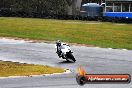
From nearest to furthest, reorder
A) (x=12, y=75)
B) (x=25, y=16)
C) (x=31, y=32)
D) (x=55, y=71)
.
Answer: (x=12, y=75) → (x=55, y=71) → (x=31, y=32) → (x=25, y=16)

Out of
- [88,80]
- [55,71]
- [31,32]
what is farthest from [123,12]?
[88,80]

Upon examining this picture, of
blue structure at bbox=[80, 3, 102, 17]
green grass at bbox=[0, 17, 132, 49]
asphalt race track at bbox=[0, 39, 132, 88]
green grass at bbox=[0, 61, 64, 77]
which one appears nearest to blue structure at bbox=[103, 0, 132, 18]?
blue structure at bbox=[80, 3, 102, 17]

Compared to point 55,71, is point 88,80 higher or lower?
higher

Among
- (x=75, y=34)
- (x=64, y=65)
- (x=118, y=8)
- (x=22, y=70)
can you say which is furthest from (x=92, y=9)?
(x=22, y=70)

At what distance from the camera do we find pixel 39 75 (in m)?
14.1

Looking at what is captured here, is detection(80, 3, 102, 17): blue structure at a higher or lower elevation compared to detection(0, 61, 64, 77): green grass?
lower

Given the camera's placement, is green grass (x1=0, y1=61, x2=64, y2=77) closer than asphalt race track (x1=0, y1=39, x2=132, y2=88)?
No

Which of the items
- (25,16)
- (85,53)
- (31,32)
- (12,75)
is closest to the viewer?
(12,75)

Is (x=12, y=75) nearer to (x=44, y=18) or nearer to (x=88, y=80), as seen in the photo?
(x=88, y=80)

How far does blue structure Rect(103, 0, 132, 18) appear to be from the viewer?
64.3 meters

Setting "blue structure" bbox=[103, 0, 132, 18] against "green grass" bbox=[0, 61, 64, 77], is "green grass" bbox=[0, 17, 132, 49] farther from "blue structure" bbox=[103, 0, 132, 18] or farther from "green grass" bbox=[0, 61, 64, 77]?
"blue structure" bbox=[103, 0, 132, 18]

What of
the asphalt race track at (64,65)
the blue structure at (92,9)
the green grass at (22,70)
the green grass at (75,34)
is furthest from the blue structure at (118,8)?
the green grass at (22,70)

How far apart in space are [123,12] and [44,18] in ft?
41.4

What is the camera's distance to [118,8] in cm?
Result: 6631
